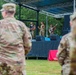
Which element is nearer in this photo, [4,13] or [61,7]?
[4,13]

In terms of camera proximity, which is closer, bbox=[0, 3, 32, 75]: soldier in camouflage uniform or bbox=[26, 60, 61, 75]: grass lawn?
bbox=[0, 3, 32, 75]: soldier in camouflage uniform

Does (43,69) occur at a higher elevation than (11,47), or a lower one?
lower

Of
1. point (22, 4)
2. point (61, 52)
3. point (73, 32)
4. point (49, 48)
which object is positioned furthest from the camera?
point (22, 4)

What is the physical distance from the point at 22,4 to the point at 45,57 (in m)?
6.07

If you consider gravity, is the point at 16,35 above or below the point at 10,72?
above

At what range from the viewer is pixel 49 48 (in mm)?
21672

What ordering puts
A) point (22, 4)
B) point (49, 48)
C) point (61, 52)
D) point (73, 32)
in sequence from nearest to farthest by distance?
point (73, 32), point (61, 52), point (49, 48), point (22, 4)

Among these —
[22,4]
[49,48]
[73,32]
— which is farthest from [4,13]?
[22,4]

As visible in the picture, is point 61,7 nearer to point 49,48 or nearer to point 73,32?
point 49,48

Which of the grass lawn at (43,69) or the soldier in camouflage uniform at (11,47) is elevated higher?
the soldier in camouflage uniform at (11,47)

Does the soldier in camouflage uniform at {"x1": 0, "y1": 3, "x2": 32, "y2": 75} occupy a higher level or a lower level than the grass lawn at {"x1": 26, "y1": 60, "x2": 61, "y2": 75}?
higher

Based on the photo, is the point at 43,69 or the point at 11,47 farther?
the point at 43,69

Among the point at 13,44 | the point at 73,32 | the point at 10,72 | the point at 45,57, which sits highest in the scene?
the point at 73,32

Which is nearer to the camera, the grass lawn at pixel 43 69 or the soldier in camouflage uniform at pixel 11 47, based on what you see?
the soldier in camouflage uniform at pixel 11 47
